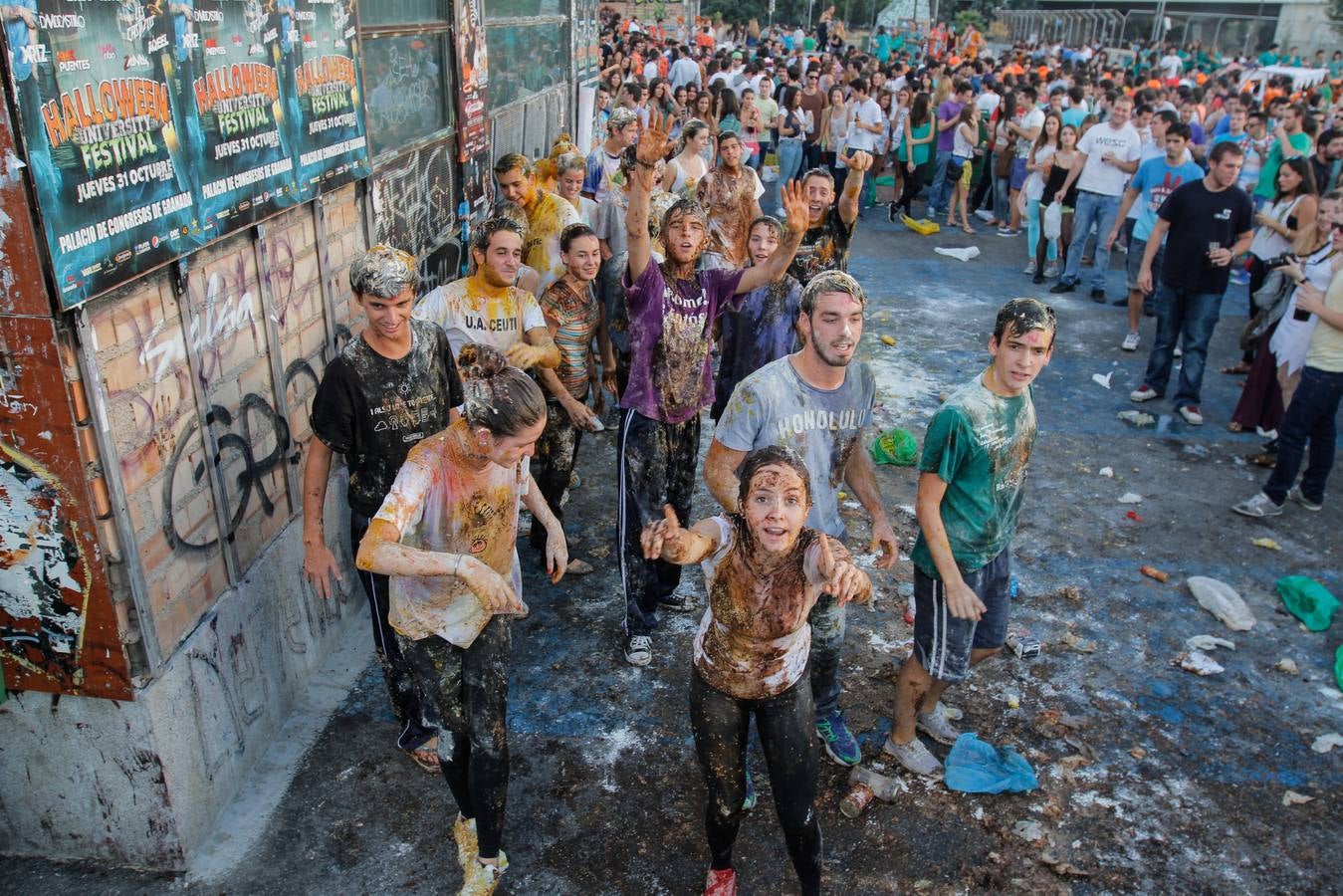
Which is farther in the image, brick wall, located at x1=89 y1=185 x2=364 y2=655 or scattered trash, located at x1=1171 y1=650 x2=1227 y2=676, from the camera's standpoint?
scattered trash, located at x1=1171 y1=650 x2=1227 y2=676

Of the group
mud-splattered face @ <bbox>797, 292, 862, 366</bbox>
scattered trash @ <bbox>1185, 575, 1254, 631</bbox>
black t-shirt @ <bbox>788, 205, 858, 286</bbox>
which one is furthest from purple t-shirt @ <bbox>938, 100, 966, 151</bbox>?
mud-splattered face @ <bbox>797, 292, 862, 366</bbox>

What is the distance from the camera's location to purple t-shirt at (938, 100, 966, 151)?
13734 mm

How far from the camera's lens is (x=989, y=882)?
3594mm

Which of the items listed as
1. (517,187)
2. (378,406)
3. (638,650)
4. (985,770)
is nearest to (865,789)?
(985,770)

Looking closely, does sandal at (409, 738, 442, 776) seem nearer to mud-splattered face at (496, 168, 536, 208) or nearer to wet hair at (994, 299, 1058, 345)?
wet hair at (994, 299, 1058, 345)

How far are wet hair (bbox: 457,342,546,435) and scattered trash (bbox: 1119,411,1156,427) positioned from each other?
6.30 meters

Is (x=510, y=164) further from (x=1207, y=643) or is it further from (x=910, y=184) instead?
(x=910, y=184)

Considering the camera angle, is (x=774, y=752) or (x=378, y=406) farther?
(x=378, y=406)

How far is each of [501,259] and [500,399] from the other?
1940 mm

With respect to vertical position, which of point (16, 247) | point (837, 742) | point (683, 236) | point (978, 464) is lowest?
point (837, 742)

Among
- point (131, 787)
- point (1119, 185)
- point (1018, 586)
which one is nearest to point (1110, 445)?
point (1018, 586)

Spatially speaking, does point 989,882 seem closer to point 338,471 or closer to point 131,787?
point 131,787

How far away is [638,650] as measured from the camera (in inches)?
189

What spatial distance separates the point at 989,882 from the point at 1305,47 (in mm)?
41688
